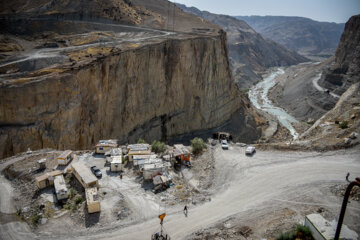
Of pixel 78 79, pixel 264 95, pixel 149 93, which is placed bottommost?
pixel 264 95

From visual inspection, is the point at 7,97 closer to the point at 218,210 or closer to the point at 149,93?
the point at 149,93

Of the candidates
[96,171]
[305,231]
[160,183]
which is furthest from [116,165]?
[305,231]

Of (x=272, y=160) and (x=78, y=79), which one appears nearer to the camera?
(x=272, y=160)

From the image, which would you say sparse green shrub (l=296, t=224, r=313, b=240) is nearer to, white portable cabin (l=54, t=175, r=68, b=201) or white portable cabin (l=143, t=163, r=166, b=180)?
white portable cabin (l=143, t=163, r=166, b=180)

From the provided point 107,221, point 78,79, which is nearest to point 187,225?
point 107,221

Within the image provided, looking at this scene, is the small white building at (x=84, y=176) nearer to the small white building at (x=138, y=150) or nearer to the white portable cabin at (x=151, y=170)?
the white portable cabin at (x=151, y=170)

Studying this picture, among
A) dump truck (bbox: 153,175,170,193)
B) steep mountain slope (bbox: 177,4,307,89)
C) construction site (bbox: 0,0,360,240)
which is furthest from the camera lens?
steep mountain slope (bbox: 177,4,307,89)

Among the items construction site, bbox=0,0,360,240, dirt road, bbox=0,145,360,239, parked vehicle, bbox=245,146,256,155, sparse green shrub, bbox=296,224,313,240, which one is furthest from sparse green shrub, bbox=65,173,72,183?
sparse green shrub, bbox=296,224,313,240
